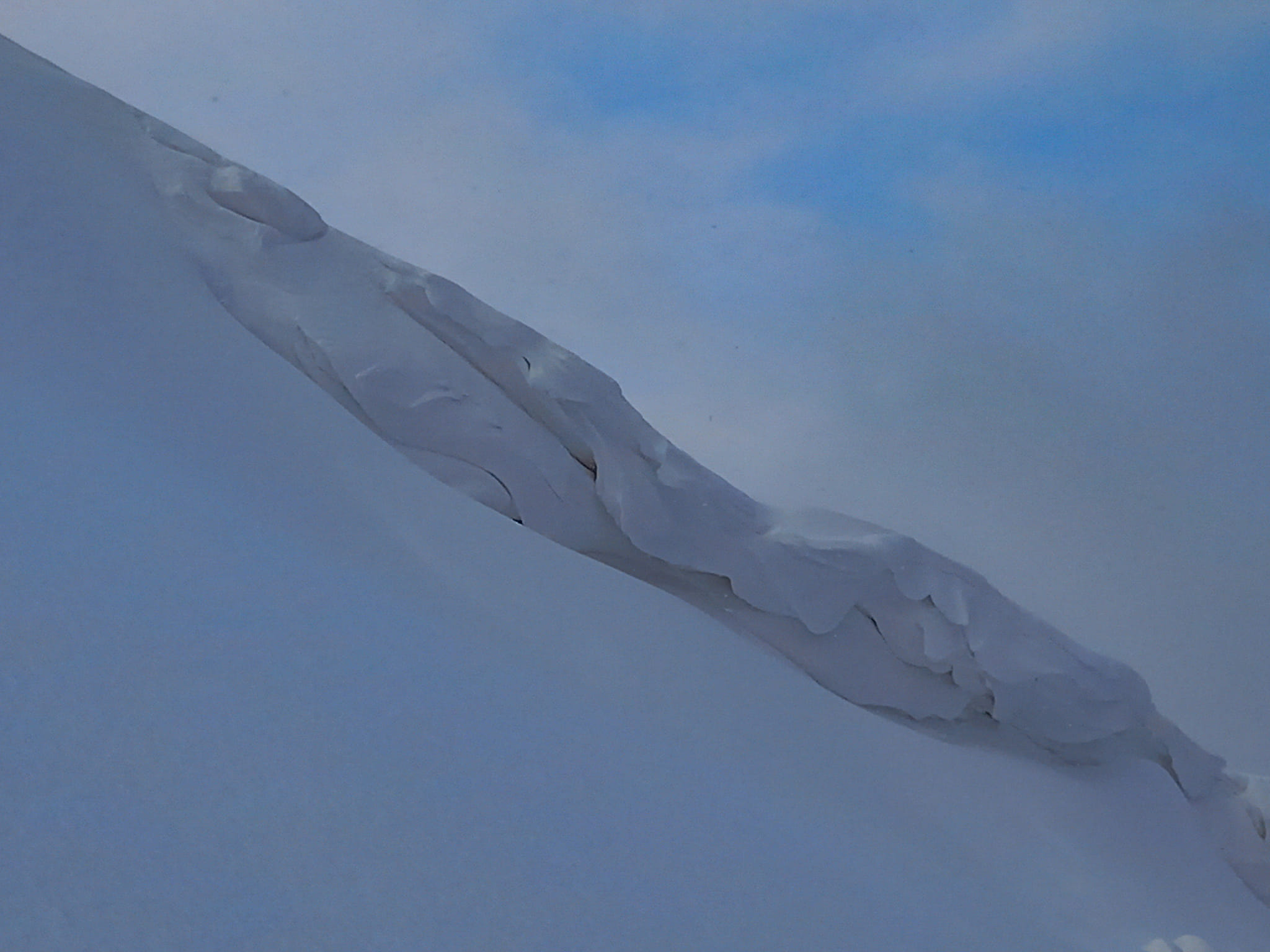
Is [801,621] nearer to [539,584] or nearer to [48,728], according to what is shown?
[539,584]

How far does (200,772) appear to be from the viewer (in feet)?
3.48

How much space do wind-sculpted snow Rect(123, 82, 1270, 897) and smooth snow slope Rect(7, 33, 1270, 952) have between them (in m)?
0.04

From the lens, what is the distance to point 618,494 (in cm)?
356

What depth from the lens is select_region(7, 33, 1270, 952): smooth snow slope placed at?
99 centimetres

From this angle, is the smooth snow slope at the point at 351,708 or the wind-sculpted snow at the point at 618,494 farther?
the wind-sculpted snow at the point at 618,494

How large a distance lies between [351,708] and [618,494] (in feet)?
7.38

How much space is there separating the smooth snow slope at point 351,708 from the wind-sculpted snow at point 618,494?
4 centimetres

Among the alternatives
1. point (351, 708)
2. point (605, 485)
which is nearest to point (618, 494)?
point (605, 485)

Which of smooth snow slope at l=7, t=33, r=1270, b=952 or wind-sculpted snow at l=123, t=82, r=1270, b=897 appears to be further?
wind-sculpted snow at l=123, t=82, r=1270, b=897

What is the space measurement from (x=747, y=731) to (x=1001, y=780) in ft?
5.05

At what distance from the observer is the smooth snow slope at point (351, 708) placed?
3.26ft

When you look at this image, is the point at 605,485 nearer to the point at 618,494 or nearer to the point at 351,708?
the point at 618,494

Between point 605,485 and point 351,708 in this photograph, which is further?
point 605,485

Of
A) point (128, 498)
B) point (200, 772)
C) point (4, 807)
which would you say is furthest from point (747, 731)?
point (4, 807)
